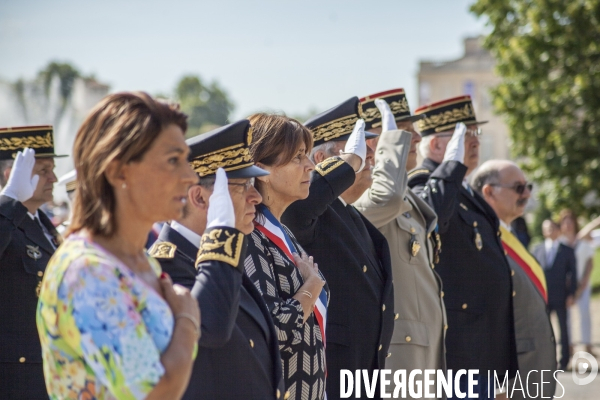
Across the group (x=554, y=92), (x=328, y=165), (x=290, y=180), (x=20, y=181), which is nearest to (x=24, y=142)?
(x=20, y=181)

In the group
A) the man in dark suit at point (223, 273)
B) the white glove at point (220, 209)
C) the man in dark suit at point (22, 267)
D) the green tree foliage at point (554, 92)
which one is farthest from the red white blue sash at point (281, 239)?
the green tree foliage at point (554, 92)

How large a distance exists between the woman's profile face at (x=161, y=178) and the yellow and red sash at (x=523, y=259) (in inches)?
160

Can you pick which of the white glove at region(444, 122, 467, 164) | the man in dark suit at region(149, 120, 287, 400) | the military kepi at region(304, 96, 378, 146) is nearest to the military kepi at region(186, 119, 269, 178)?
the man in dark suit at region(149, 120, 287, 400)

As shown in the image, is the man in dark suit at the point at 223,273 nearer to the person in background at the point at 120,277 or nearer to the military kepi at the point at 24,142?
the person in background at the point at 120,277

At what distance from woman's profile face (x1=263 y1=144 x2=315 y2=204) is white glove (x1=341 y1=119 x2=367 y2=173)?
1.76 feet

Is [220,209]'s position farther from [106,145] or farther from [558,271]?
[558,271]

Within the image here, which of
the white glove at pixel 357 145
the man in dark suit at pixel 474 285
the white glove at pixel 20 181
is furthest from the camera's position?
the man in dark suit at pixel 474 285

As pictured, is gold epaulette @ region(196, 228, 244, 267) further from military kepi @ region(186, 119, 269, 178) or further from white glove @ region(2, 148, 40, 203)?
white glove @ region(2, 148, 40, 203)

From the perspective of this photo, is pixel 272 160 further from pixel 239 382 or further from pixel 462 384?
pixel 462 384

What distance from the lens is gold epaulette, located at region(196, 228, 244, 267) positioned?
2518mm

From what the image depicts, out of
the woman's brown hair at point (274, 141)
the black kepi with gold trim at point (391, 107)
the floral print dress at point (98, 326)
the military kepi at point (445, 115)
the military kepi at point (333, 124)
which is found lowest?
the floral print dress at point (98, 326)

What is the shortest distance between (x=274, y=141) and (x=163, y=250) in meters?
0.95

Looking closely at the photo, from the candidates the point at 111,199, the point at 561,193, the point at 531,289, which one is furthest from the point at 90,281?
the point at 561,193

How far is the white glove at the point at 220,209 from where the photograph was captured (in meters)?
2.57
